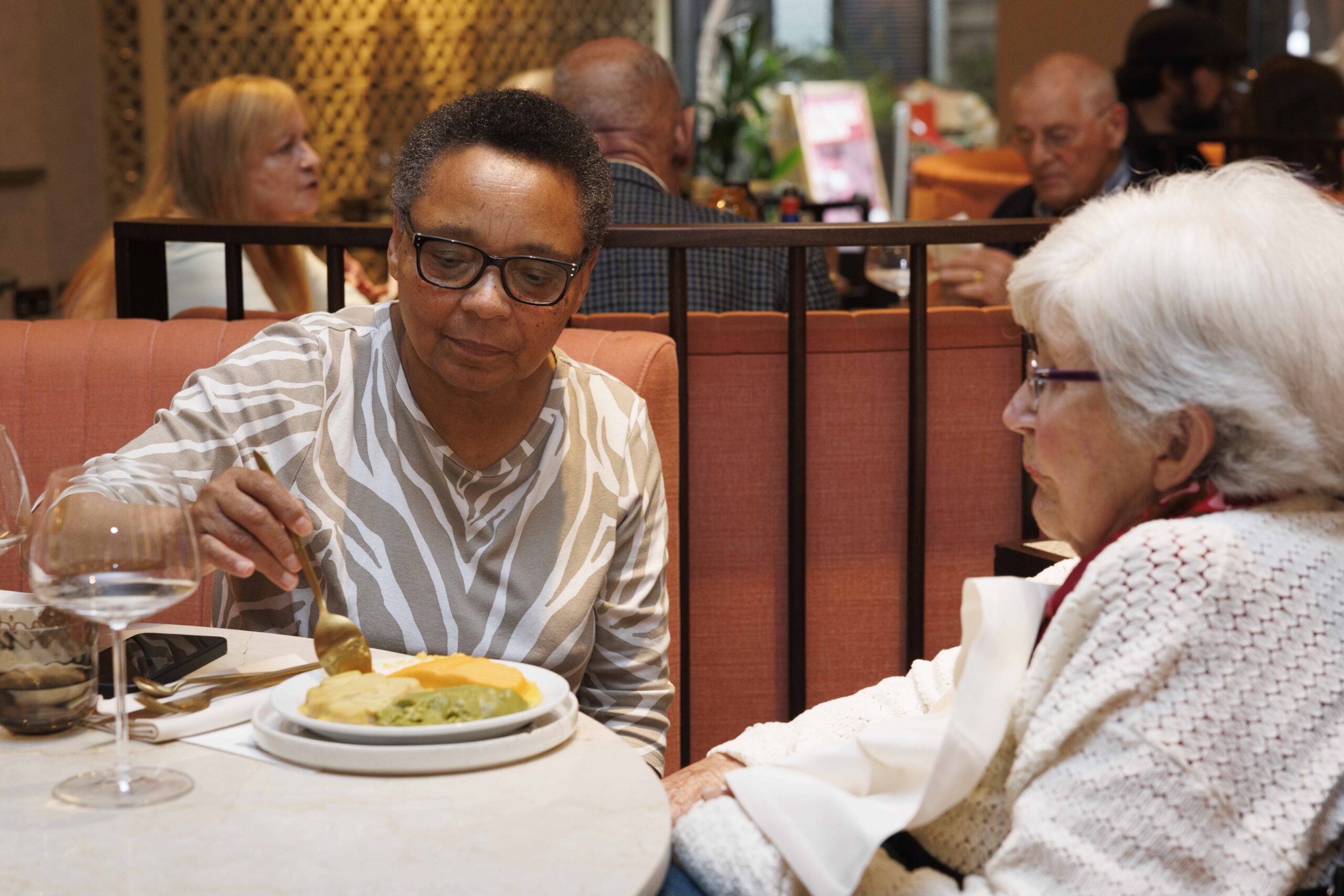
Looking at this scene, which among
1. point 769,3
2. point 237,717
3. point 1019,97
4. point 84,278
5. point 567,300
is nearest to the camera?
point 237,717

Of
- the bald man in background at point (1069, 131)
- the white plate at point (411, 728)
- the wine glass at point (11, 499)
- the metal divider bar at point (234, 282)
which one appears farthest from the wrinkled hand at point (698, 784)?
the bald man in background at point (1069, 131)

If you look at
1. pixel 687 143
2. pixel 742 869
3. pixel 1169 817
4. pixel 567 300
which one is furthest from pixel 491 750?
pixel 687 143

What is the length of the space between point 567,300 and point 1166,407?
27.2 inches

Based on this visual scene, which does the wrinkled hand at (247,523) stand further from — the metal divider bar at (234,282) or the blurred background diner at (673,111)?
the blurred background diner at (673,111)

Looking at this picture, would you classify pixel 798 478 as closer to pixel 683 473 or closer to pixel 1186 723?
pixel 683 473

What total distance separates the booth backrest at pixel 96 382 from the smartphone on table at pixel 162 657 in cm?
80

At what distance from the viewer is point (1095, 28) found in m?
6.79

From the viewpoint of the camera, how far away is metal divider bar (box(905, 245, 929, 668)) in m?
2.23

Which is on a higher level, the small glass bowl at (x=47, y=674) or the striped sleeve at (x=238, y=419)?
the striped sleeve at (x=238, y=419)

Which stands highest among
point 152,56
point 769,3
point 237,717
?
point 769,3

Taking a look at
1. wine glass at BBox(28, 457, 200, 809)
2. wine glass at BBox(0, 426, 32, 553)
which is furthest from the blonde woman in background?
wine glass at BBox(28, 457, 200, 809)

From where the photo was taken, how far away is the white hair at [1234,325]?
3.64 ft

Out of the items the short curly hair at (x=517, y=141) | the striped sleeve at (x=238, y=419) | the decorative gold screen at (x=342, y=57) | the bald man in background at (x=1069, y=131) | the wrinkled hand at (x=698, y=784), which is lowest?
the wrinkled hand at (x=698, y=784)

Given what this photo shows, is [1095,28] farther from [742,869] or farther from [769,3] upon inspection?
[742,869]
